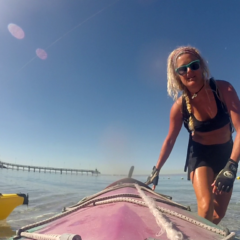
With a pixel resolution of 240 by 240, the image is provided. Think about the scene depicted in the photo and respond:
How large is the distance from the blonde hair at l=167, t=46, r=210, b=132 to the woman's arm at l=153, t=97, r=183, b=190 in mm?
140

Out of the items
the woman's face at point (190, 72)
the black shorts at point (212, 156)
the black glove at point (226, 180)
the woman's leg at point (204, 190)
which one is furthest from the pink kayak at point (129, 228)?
the woman's face at point (190, 72)

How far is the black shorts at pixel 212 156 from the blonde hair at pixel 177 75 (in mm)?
361

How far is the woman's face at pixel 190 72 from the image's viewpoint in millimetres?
2936

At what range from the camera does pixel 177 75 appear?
3.29 meters

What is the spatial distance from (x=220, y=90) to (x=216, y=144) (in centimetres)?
83

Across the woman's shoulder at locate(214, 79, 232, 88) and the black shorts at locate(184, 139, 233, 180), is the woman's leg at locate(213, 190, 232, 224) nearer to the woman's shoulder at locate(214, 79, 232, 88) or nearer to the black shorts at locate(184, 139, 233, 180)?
the black shorts at locate(184, 139, 233, 180)

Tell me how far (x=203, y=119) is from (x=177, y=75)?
0.74 m

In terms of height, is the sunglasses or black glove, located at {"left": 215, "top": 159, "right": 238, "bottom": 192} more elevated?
the sunglasses

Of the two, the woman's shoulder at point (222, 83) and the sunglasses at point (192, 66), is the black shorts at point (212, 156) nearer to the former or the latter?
the woman's shoulder at point (222, 83)

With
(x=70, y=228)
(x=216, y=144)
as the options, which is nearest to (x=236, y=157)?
(x=216, y=144)

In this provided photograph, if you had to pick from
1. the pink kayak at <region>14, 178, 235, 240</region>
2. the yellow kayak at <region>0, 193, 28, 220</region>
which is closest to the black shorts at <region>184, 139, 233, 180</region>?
the pink kayak at <region>14, 178, 235, 240</region>

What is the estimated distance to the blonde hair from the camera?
3106mm

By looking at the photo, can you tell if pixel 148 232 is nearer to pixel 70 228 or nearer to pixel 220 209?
pixel 70 228

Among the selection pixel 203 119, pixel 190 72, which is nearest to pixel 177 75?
pixel 190 72
